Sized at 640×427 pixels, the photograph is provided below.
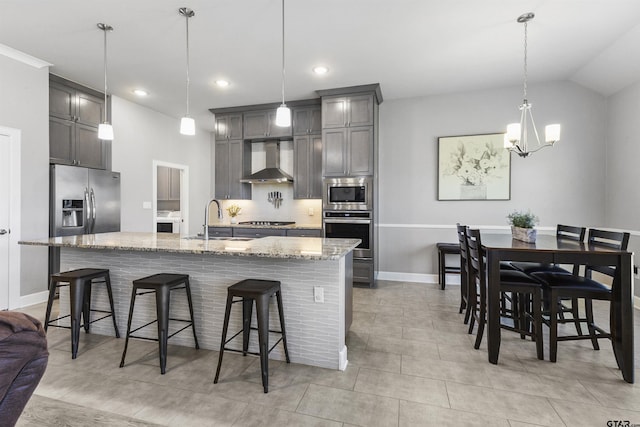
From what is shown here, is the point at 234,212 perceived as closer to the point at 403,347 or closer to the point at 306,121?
the point at 306,121

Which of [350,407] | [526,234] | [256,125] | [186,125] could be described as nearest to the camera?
[350,407]

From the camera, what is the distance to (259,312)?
2047mm

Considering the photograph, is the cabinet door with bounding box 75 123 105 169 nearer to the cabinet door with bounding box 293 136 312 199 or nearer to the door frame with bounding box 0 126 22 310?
the door frame with bounding box 0 126 22 310

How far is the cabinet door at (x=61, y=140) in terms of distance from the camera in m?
3.99

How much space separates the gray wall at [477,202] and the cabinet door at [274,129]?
5.12ft

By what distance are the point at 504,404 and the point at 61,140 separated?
5.46 m

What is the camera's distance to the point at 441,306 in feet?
12.1

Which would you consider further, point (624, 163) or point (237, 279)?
point (624, 163)

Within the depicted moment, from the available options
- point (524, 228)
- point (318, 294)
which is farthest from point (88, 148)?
point (524, 228)

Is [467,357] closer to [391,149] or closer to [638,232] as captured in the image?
[638,232]

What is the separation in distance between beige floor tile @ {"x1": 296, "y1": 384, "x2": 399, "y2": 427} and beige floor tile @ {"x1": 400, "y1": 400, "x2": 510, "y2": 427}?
66 millimetres

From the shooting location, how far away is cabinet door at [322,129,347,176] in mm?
4598

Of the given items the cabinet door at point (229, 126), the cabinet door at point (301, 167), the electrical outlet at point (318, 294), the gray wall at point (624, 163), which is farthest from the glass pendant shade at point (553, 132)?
the cabinet door at point (229, 126)

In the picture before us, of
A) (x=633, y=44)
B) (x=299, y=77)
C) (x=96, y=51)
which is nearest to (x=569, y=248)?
(x=633, y=44)
